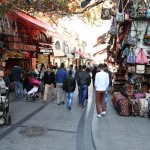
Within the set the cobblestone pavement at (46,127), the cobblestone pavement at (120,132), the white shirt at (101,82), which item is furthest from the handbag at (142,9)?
the cobblestone pavement at (46,127)

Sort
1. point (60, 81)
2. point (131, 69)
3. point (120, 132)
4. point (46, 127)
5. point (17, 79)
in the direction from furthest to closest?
point (17, 79) < point (60, 81) < point (131, 69) < point (46, 127) < point (120, 132)

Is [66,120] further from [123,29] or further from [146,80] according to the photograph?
[123,29]

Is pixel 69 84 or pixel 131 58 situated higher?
pixel 131 58

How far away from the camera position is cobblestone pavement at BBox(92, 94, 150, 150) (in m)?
6.46

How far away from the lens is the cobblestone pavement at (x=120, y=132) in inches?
254

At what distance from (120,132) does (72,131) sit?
1352mm

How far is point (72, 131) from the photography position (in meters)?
7.75

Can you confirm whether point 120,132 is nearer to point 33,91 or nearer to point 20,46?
point 33,91

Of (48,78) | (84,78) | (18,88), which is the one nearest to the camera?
(84,78)

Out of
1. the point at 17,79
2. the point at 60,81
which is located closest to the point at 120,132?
the point at 60,81

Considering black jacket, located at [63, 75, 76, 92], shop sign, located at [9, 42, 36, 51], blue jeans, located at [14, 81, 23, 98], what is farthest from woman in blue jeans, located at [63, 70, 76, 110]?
shop sign, located at [9, 42, 36, 51]

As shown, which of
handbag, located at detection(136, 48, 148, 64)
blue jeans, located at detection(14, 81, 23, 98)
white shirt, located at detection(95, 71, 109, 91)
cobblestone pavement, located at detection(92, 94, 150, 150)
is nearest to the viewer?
cobblestone pavement, located at detection(92, 94, 150, 150)

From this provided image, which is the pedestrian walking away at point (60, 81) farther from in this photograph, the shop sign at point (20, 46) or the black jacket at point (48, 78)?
the shop sign at point (20, 46)

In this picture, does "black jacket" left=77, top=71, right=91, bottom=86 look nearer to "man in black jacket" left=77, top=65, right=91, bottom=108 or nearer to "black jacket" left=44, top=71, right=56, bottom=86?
"man in black jacket" left=77, top=65, right=91, bottom=108
